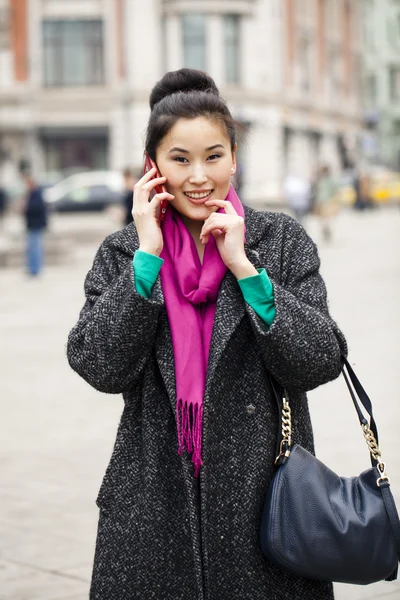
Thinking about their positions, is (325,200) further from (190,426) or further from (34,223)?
(190,426)

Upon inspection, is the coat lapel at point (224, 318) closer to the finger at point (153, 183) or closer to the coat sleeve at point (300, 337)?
the coat sleeve at point (300, 337)

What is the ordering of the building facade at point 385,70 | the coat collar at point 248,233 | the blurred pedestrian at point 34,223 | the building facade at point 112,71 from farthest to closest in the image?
the building facade at point 385,70 → the building facade at point 112,71 → the blurred pedestrian at point 34,223 → the coat collar at point 248,233

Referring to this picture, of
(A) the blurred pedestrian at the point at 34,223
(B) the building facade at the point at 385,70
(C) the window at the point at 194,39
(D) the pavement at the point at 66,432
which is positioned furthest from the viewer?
(B) the building facade at the point at 385,70

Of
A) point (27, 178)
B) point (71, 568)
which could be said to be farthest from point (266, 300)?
point (27, 178)

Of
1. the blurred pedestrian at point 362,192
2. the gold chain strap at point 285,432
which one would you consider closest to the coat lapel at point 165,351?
the gold chain strap at point 285,432

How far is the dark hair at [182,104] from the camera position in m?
2.85

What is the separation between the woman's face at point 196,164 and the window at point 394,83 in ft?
275

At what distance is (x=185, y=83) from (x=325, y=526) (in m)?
1.08

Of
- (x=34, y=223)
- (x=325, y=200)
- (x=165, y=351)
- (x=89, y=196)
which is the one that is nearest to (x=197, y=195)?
(x=165, y=351)

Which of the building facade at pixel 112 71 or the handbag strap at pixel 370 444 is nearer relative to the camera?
the handbag strap at pixel 370 444

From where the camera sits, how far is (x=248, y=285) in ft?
9.11

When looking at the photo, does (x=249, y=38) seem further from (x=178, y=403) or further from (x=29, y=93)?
(x=178, y=403)

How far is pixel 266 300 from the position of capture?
2777 millimetres

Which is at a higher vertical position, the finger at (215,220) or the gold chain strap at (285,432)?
the finger at (215,220)
